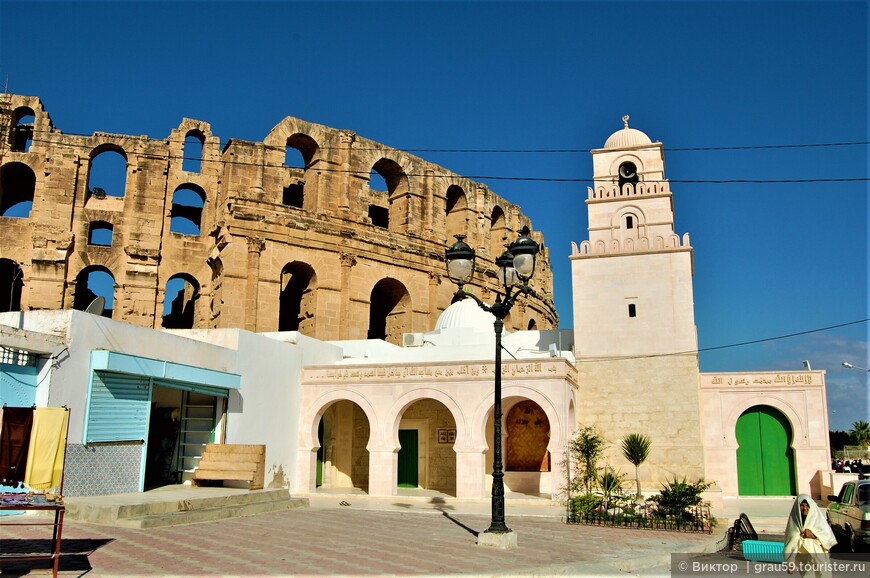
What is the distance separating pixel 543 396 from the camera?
21031 mm

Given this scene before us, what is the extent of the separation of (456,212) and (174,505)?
25.8 m

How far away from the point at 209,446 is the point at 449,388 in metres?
7.08

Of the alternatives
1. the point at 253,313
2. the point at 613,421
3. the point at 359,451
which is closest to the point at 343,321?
the point at 253,313

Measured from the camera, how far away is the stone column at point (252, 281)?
93.7ft

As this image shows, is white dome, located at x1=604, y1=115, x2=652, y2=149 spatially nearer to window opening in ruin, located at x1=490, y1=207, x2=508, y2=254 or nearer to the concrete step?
window opening in ruin, located at x1=490, y1=207, x2=508, y2=254

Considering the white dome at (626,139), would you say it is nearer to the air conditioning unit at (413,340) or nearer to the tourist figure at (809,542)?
the air conditioning unit at (413,340)

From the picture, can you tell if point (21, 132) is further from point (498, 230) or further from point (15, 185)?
point (498, 230)

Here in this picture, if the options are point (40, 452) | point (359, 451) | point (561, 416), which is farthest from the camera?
point (359, 451)

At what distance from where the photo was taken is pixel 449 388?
72.4 ft

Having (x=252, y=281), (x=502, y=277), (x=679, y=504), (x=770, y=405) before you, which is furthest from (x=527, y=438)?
(x=502, y=277)

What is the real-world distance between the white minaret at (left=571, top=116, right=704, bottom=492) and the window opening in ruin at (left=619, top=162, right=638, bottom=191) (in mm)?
45

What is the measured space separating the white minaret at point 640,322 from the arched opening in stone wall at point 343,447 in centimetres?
745

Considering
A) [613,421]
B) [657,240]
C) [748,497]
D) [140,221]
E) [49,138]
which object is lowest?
[748,497]

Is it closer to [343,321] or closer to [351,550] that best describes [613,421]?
[343,321]
